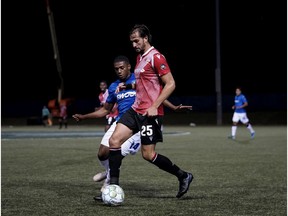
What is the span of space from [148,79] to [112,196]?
5.15ft

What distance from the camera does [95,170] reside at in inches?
515

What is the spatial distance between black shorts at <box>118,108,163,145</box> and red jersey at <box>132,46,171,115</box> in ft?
0.32

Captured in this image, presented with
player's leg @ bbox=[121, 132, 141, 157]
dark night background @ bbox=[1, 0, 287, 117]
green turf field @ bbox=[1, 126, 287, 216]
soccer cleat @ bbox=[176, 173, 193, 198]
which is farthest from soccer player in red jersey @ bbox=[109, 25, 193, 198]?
dark night background @ bbox=[1, 0, 287, 117]

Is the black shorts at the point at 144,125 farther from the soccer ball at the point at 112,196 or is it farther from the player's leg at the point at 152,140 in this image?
the soccer ball at the point at 112,196

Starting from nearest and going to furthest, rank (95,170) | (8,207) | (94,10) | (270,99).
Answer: (8,207)
(95,170)
(270,99)
(94,10)

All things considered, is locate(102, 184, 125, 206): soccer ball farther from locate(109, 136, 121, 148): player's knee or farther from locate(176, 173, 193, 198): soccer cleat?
locate(176, 173, 193, 198): soccer cleat

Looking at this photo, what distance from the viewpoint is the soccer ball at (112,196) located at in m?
7.73

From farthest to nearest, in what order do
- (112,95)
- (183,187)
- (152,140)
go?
(112,95) < (183,187) < (152,140)

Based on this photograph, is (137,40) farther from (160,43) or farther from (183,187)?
(160,43)

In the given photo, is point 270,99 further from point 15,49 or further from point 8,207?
point 8,207

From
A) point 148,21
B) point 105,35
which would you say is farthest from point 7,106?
point 148,21

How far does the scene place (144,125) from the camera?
8.23 meters

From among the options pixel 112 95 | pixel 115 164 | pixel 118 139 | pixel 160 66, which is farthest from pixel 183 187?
pixel 112 95

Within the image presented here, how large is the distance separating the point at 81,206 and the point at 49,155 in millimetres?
9584
